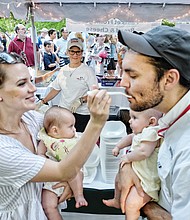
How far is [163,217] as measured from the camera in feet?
3.71

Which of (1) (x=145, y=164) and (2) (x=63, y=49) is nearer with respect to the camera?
(1) (x=145, y=164)

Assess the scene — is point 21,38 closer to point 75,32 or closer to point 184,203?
point 75,32

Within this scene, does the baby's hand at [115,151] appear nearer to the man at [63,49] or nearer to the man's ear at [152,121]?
the man's ear at [152,121]

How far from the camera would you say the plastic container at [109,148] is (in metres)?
1.67

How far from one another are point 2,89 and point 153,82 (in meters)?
0.57

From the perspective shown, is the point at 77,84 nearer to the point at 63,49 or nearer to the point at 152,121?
the point at 152,121

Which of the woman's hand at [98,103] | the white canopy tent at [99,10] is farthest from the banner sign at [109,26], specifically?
the woman's hand at [98,103]

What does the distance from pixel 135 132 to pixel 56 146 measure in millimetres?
420

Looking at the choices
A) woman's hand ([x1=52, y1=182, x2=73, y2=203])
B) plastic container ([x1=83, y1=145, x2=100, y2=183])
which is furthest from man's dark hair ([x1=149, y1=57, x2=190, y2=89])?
plastic container ([x1=83, y1=145, x2=100, y2=183])

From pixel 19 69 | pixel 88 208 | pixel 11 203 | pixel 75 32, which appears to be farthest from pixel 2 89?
pixel 75 32

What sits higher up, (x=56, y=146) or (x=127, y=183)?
(x=56, y=146)

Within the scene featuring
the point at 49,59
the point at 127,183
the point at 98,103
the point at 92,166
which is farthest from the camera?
Result: the point at 49,59

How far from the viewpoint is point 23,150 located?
1086 millimetres

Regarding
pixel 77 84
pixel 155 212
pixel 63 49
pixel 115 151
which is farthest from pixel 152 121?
pixel 63 49
